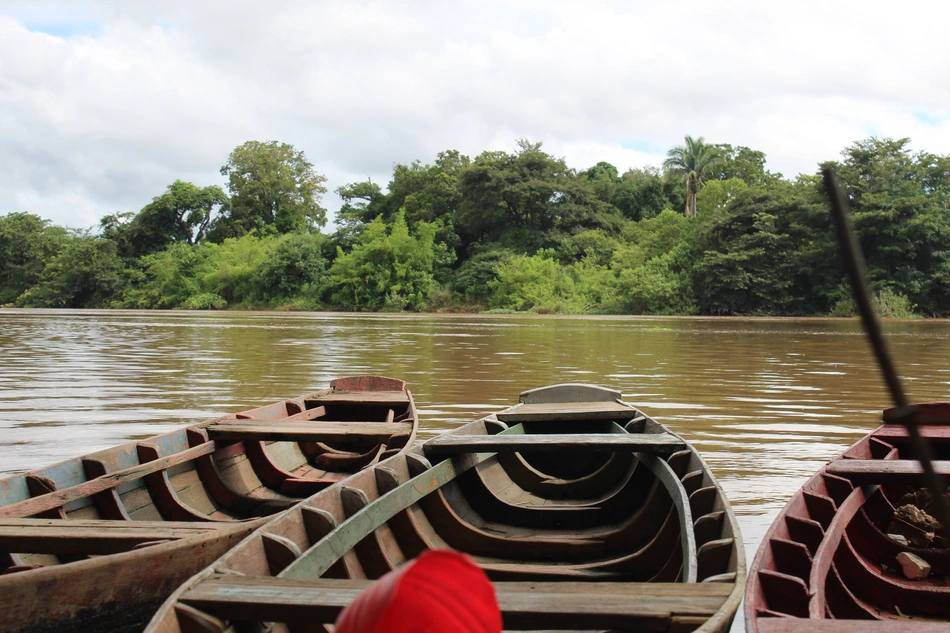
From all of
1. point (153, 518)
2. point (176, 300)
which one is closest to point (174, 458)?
point (153, 518)

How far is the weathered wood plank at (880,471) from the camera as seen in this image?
10.9ft

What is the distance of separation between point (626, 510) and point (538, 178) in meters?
38.5

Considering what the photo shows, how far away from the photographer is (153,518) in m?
3.85

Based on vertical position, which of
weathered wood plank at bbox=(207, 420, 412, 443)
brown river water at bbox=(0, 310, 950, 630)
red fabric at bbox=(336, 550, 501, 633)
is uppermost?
red fabric at bbox=(336, 550, 501, 633)

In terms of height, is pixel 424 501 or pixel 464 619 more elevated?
pixel 464 619

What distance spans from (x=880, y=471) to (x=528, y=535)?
5.21 feet

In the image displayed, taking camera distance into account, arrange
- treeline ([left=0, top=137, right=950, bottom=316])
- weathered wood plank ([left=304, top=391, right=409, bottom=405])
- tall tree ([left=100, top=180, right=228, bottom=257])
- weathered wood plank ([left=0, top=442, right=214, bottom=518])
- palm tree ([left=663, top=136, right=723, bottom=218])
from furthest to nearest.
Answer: tall tree ([left=100, top=180, right=228, bottom=257]) → palm tree ([left=663, top=136, right=723, bottom=218]) → treeline ([left=0, top=137, right=950, bottom=316]) → weathered wood plank ([left=304, top=391, right=409, bottom=405]) → weathered wood plank ([left=0, top=442, right=214, bottom=518])

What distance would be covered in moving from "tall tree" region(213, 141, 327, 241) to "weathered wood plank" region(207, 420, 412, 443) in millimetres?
50925

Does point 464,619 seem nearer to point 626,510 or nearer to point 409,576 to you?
point 409,576

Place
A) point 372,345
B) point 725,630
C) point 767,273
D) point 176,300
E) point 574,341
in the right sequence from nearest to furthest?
point 725,630
point 372,345
point 574,341
point 767,273
point 176,300

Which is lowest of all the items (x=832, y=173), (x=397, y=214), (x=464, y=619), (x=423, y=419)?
(x=423, y=419)

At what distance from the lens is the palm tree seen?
42156mm

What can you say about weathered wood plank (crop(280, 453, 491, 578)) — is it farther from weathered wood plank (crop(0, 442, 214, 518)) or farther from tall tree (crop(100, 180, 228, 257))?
tall tree (crop(100, 180, 228, 257))

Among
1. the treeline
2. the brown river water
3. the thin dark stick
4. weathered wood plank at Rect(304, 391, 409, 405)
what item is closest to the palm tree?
the treeline
